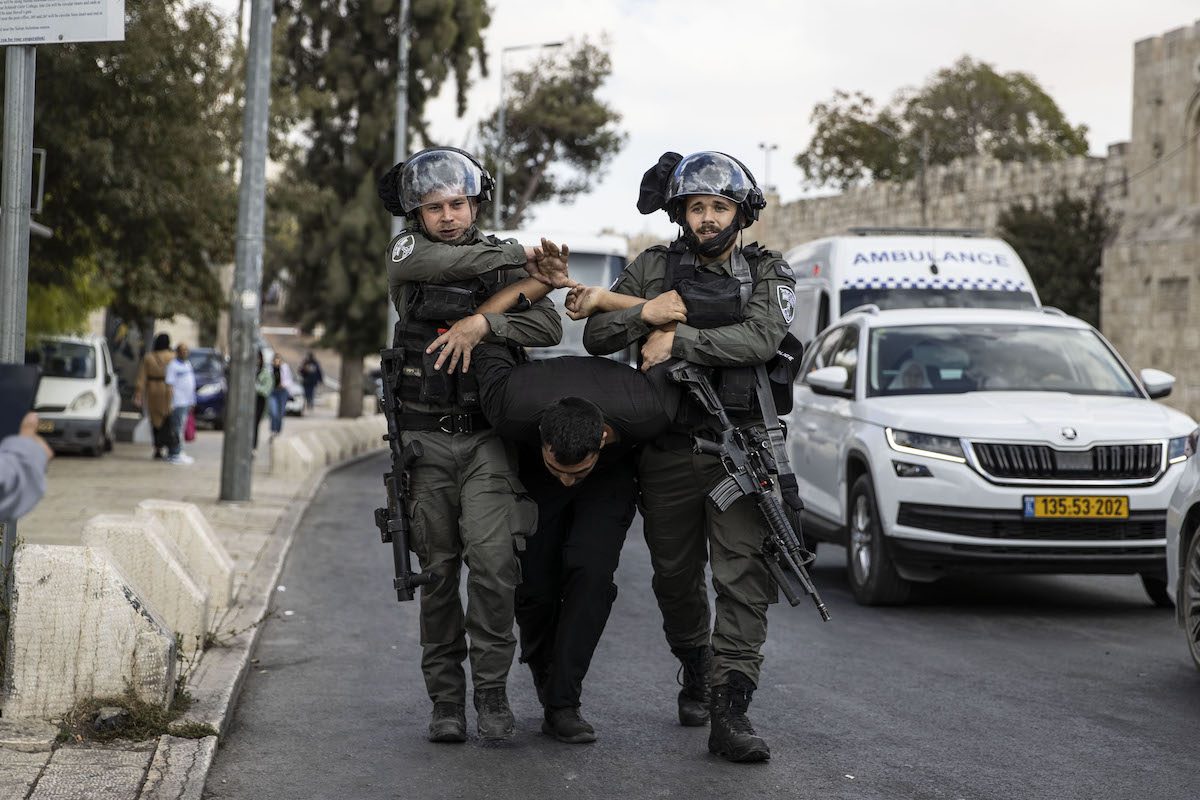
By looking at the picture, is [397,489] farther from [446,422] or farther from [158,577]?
[158,577]

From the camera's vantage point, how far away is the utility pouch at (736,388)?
232 inches

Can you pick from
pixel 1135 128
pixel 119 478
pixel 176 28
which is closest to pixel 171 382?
pixel 119 478

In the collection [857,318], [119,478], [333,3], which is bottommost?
[119,478]

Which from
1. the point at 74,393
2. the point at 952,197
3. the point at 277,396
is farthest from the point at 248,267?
the point at 952,197

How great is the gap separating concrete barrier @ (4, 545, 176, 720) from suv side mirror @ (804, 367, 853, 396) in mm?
5398

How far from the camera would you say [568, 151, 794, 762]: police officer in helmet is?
5785mm

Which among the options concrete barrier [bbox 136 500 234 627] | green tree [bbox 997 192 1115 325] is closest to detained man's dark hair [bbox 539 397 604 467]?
concrete barrier [bbox 136 500 234 627]

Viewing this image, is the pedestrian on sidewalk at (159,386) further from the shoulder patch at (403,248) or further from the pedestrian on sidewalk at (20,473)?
the pedestrian on sidewalk at (20,473)

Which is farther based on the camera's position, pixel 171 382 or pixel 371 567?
pixel 171 382

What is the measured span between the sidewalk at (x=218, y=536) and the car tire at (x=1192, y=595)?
13.0ft

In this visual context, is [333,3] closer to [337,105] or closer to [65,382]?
[337,105]

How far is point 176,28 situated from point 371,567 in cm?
861

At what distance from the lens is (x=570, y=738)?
6.03 m

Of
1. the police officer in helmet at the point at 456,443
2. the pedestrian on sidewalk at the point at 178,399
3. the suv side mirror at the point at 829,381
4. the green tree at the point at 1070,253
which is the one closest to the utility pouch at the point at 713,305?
the police officer in helmet at the point at 456,443
